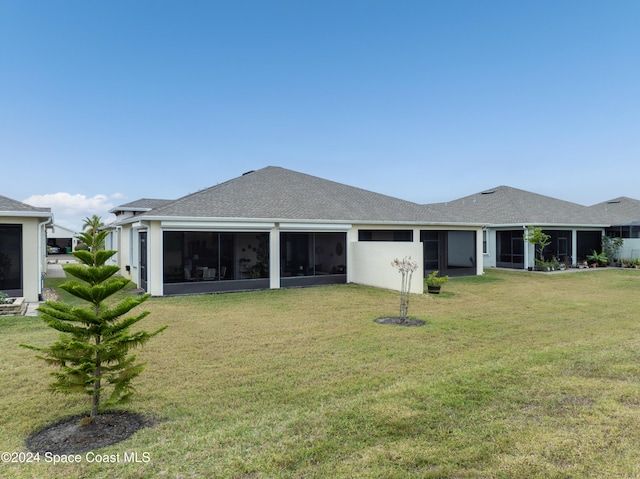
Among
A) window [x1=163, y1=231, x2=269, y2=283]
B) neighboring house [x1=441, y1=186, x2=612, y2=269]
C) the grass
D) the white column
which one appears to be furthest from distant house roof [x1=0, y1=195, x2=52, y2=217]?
neighboring house [x1=441, y1=186, x2=612, y2=269]

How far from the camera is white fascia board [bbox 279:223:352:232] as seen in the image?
53.2ft

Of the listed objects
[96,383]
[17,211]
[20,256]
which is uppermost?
[17,211]

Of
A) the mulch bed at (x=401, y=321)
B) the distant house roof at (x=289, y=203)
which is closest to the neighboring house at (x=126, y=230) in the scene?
the distant house roof at (x=289, y=203)

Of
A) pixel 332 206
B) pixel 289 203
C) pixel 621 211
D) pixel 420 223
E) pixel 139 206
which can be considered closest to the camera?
pixel 289 203

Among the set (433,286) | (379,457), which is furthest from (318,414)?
(433,286)

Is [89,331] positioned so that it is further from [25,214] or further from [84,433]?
[25,214]

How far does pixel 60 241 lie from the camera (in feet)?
162

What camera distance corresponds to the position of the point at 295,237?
1677cm

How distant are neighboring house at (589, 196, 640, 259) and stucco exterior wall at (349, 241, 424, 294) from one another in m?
19.7

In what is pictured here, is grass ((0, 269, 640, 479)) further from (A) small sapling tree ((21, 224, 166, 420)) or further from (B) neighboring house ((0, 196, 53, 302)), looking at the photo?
(B) neighboring house ((0, 196, 53, 302))

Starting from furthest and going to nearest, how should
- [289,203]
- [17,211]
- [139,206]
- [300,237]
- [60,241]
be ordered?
[60,241] → [139,206] → [289,203] → [300,237] → [17,211]

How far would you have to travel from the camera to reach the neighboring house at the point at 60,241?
147ft

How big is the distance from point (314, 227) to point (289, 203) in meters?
2.24

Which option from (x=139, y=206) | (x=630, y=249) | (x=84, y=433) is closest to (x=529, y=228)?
(x=630, y=249)
